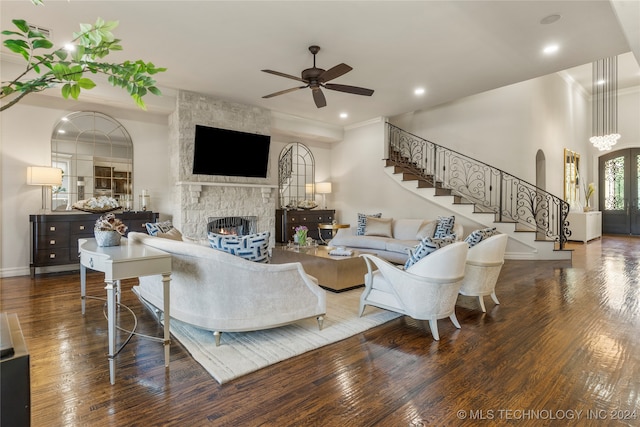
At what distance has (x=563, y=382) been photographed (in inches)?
86.7

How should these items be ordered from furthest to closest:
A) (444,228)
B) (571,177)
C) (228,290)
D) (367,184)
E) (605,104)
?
(605,104) → (571,177) → (367,184) → (444,228) → (228,290)

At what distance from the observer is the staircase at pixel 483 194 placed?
6.93 metres

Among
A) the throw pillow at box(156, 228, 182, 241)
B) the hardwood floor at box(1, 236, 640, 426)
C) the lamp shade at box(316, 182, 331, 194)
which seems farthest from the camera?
the lamp shade at box(316, 182, 331, 194)

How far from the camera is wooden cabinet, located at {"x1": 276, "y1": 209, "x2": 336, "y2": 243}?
8.01 metres

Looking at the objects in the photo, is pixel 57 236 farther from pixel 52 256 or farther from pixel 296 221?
pixel 296 221

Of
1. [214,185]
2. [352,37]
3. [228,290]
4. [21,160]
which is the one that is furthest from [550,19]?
Result: [21,160]

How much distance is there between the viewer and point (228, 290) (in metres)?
2.62

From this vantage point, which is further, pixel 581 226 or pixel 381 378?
pixel 581 226

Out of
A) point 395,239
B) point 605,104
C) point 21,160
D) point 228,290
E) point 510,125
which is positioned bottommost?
point 228,290

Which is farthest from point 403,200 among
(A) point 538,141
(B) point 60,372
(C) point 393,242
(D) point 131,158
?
(B) point 60,372

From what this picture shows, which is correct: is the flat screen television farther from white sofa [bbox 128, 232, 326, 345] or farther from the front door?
the front door

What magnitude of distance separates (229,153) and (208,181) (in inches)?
28.5

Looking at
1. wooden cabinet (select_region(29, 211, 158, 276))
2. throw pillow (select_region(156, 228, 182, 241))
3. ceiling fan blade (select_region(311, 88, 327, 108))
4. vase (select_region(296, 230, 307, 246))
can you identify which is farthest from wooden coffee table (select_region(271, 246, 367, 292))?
wooden cabinet (select_region(29, 211, 158, 276))

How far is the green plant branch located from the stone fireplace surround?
19.0 feet
